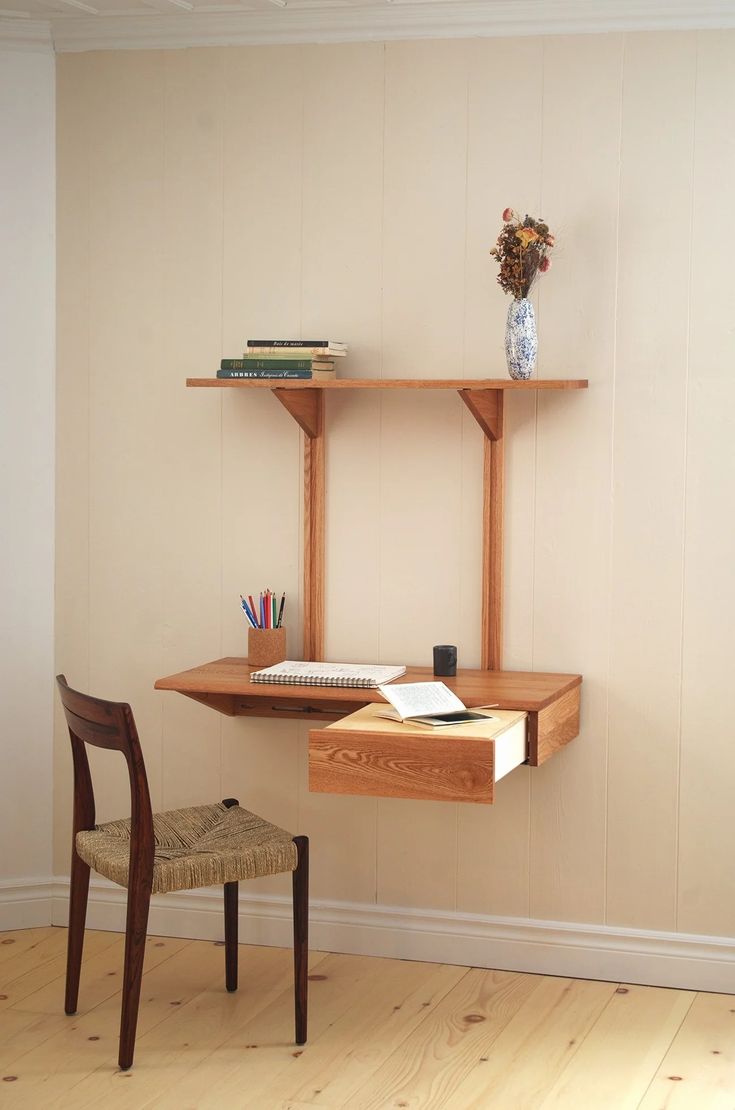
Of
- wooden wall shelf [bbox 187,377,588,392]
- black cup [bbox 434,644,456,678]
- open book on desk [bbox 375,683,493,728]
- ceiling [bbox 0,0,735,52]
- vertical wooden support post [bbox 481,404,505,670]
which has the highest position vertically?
ceiling [bbox 0,0,735,52]

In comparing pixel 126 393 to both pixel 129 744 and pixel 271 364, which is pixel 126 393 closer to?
pixel 271 364

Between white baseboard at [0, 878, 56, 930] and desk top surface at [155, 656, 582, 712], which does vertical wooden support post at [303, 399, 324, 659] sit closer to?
desk top surface at [155, 656, 582, 712]

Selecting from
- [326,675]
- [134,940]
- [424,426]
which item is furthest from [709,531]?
[134,940]

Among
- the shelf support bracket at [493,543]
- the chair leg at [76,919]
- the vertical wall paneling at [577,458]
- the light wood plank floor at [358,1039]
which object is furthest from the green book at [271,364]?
the light wood plank floor at [358,1039]

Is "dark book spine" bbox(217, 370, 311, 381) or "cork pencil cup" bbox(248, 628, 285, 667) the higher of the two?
"dark book spine" bbox(217, 370, 311, 381)

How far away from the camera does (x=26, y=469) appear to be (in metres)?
3.45

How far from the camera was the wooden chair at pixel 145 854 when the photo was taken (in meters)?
2.60

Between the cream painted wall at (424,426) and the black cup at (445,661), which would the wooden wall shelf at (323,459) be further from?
the black cup at (445,661)

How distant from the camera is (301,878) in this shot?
2.76 meters

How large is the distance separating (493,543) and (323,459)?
499 millimetres

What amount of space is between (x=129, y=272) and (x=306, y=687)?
4.11 ft

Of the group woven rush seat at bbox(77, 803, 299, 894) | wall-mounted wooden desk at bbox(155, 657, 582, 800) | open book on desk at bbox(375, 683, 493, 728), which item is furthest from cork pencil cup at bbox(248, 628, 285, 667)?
open book on desk at bbox(375, 683, 493, 728)

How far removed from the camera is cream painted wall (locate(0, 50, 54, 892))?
3.39 m

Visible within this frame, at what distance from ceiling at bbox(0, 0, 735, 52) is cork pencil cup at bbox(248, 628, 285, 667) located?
1.51 meters
